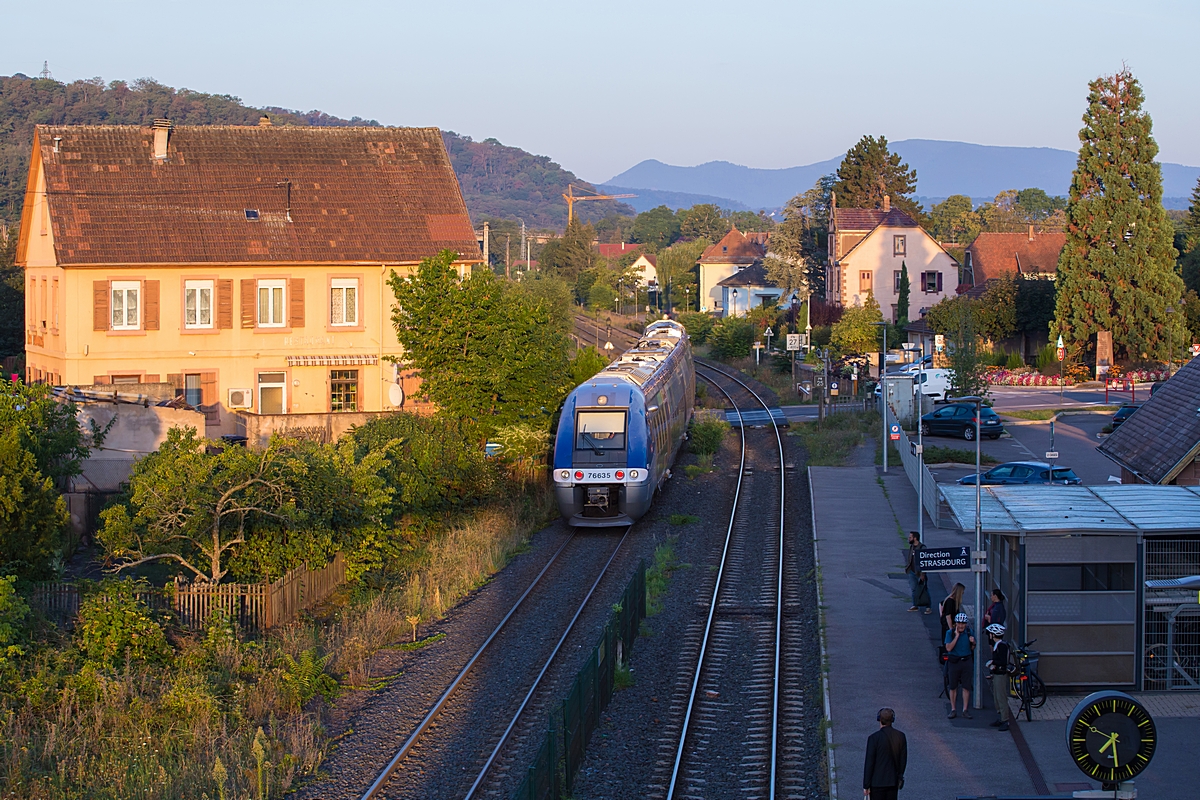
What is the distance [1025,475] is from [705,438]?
9832 mm

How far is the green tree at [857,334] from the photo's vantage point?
180 ft

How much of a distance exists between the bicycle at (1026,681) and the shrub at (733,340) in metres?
52.4

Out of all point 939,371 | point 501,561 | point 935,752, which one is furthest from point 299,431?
point 939,371

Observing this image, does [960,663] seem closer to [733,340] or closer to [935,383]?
[935,383]

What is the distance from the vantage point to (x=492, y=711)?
1401cm

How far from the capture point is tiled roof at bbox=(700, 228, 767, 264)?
97.1m

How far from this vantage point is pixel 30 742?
40.4 feet

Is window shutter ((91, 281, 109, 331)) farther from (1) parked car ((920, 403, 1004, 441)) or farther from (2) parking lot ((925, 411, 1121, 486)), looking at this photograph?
(1) parked car ((920, 403, 1004, 441))

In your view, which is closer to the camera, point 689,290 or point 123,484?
point 123,484

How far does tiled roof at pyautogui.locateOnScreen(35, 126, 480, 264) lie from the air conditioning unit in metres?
3.69

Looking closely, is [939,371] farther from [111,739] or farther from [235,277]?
[111,739]

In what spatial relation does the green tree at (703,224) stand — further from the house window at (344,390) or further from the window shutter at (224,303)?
the window shutter at (224,303)

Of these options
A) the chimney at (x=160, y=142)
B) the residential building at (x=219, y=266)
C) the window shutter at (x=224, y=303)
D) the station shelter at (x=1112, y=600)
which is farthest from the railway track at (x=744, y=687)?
the chimney at (x=160, y=142)

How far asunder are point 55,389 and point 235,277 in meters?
8.18
